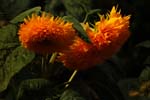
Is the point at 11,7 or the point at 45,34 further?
the point at 11,7

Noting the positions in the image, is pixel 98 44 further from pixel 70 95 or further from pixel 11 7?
pixel 11 7

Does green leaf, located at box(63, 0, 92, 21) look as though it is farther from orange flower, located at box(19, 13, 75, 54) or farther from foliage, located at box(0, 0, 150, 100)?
orange flower, located at box(19, 13, 75, 54)

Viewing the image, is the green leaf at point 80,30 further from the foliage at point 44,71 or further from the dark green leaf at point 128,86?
the dark green leaf at point 128,86

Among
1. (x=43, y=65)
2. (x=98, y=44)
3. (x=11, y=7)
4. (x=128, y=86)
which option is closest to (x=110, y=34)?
(x=98, y=44)

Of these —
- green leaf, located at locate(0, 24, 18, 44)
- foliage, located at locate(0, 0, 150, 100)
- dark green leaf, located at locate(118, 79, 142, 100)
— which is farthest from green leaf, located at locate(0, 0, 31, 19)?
dark green leaf, located at locate(118, 79, 142, 100)

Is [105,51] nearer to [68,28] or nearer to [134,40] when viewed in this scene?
[68,28]

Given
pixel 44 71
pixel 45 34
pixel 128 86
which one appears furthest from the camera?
pixel 128 86
